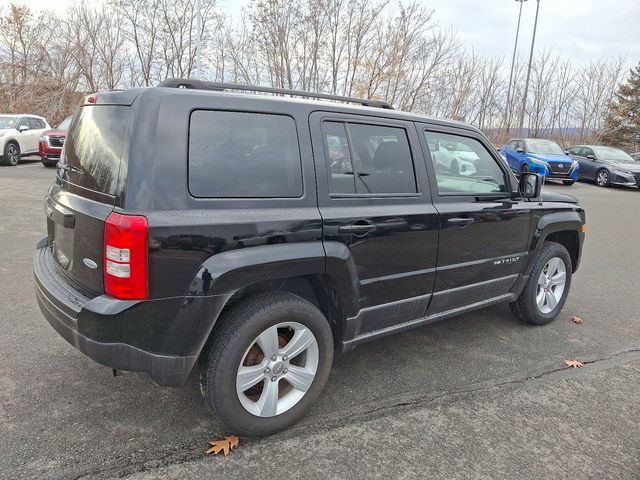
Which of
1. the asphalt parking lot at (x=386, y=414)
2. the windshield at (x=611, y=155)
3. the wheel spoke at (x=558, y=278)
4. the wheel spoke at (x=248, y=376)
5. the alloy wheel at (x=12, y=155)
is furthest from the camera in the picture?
the windshield at (x=611, y=155)

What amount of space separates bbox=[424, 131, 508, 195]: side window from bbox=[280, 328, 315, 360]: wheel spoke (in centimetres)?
143

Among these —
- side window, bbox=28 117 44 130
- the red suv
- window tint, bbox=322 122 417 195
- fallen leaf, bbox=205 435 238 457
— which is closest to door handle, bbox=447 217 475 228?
window tint, bbox=322 122 417 195

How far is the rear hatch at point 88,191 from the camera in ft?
7.50

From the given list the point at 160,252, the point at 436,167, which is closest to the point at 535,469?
the point at 436,167

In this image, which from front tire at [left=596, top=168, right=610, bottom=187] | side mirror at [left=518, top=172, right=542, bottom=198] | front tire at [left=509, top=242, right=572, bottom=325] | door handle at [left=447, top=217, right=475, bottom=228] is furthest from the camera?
front tire at [left=596, top=168, right=610, bottom=187]

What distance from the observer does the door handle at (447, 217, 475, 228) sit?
3.32 meters

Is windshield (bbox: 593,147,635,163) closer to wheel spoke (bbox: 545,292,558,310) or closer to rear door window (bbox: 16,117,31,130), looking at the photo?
wheel spoke (bbox: 545,292,558,310)

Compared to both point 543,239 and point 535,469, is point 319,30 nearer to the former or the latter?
point 543,239

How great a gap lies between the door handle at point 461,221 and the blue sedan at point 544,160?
586 inches

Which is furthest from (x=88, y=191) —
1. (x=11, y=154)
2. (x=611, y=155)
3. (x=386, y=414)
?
(x=611, y=155)

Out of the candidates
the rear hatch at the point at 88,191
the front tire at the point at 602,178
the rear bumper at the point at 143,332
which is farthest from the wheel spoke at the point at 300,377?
the front tire at the point at 602,178

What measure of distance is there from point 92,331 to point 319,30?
25090 millimetres

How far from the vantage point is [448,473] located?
2.40 meters

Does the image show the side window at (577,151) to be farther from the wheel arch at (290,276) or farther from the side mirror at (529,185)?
the wheel arch at (290,276)
